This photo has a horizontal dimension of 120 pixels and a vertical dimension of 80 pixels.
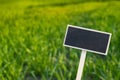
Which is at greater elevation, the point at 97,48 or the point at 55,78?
the point at 97,48

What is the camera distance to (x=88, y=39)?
8.21ft

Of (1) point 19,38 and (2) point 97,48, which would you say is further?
(1) point 19,38

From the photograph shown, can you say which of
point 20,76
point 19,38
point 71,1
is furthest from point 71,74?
point 71,1

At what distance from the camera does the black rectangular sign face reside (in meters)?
2.49

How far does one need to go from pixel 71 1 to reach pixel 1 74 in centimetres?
917

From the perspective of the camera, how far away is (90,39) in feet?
8.20

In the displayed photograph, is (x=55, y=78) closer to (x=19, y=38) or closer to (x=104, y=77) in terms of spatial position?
(x=104, y=77)

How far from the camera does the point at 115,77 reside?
117 inches

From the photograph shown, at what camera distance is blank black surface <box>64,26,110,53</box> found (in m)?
2.49

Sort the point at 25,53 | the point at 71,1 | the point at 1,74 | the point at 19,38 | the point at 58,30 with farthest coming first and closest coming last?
the point at 71,1 → the point at 58,30 → the point at 19,38 → the point at 25,53 → the point at 1,74

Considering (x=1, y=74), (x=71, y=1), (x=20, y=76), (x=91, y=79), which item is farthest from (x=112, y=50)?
(x=71, y=1)

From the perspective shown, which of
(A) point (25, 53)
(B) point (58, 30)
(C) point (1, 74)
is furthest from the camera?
(B) point (58, 30)

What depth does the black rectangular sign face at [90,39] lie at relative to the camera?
8.18ft

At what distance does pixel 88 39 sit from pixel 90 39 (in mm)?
12
